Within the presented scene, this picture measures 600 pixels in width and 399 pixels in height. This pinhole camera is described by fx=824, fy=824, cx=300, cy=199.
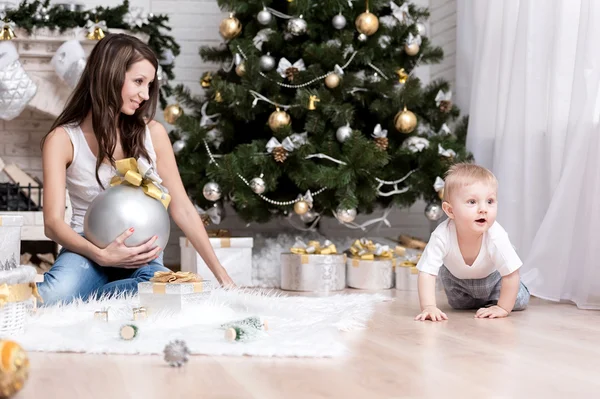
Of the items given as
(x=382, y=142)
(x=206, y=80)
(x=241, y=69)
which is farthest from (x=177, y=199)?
(x=206, y=80)

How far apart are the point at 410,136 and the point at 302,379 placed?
2319mm

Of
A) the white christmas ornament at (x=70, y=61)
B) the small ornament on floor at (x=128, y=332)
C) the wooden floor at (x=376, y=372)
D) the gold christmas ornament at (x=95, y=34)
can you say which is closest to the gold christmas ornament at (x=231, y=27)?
the gold christmas ornament at (x=95, y=34)

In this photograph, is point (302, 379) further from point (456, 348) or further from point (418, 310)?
point (418, 310)

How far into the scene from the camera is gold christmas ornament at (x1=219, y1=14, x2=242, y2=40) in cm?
378

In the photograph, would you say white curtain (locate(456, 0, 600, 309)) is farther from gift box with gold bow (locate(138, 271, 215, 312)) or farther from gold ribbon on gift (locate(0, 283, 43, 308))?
gold ribbon on gift (locate(0, 283, 43, 308))

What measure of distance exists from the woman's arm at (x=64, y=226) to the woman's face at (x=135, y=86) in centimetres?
22

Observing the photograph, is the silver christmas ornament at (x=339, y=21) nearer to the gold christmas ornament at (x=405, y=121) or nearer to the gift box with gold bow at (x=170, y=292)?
the gold christmas ornament at (x=405, y=121)

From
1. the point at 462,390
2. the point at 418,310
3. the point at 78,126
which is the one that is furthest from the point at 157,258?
the point at 462,390

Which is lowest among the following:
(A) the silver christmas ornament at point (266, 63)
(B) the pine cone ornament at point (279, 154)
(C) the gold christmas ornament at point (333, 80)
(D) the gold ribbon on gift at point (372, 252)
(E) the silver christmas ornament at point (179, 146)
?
(D) the gold ribbon on gift at point (372, 252)

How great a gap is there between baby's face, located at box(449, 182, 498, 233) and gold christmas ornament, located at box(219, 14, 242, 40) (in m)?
1.70

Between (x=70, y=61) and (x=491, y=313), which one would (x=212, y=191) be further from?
(x=491, y=313)

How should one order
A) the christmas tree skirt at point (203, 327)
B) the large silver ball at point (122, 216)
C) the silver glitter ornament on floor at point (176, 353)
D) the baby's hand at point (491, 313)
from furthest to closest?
the baby's hand at point (491, 313)
the large silver ball at point (122, 216)
the christmas tree skirt at point (203, 327)
the silver glitter ornament on floor at point (176, 353)

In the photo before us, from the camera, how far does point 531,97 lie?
330 centimetres

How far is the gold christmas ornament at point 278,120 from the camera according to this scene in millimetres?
3555
